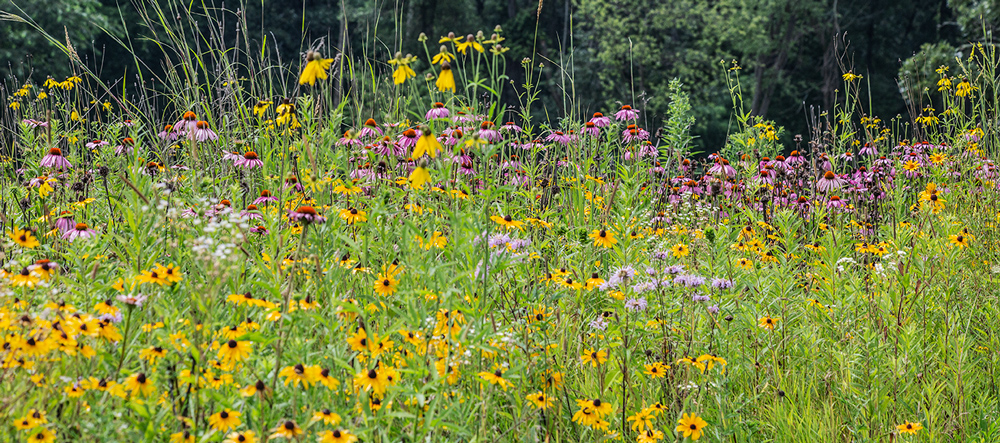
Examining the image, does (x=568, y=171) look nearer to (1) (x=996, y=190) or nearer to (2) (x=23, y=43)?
(1) (x=996, y=190)

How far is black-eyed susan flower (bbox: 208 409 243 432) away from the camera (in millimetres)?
1227

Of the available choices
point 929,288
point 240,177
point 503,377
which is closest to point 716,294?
point 929,288

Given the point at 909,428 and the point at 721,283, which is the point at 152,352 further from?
the point at 909,428

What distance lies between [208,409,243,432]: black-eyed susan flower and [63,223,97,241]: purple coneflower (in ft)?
2.81

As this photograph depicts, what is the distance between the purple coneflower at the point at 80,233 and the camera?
1.87 m

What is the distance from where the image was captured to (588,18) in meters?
Result: 20.0

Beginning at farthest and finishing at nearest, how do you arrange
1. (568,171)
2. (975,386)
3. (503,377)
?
(568,171), (975,386), (503,377)

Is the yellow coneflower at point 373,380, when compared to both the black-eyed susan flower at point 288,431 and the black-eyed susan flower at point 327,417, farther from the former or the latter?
the black-eyed susan flower at point 288,431

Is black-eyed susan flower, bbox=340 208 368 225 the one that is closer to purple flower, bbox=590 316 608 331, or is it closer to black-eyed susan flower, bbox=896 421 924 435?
purple flower, bbox=590 316 608 331

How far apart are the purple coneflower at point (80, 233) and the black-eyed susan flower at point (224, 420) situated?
2.81 ft

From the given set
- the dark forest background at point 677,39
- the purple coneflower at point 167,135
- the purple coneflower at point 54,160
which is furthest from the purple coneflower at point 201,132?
the dark forest background at point 677,39

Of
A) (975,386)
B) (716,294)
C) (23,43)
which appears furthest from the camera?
(23,43)

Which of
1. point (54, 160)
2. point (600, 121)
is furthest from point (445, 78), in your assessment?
point (54, 160)

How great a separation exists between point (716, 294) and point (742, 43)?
1757 cm
